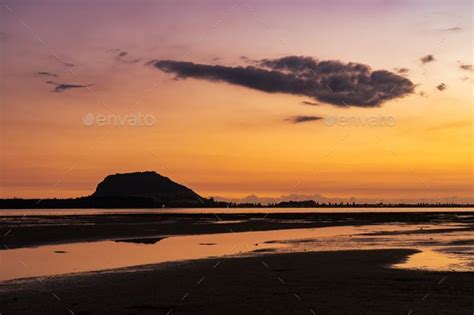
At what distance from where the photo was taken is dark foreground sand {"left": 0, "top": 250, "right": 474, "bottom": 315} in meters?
15.9

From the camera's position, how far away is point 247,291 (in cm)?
1877

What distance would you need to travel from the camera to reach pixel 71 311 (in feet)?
51.7

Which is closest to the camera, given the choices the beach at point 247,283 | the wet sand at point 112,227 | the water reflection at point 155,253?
the beach at point 247,283

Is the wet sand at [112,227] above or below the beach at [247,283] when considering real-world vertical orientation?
below

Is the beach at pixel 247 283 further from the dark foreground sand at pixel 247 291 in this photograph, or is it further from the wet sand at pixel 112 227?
the wet sand at pixel 112 227

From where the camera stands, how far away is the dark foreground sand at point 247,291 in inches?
626

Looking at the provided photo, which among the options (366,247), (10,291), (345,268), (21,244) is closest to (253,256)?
(345,268)

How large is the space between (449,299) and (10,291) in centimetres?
1311

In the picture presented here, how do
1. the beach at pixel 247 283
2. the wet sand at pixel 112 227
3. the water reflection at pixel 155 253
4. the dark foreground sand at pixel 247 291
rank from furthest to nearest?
1. the wet sand at pixel 112 227
2. the water reflection at pixel 155 253
3. the beach at pixel 247 283
4. the dark foreground sand at pixel 247 291

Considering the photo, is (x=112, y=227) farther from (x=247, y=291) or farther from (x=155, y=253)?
(x=247, y=291)

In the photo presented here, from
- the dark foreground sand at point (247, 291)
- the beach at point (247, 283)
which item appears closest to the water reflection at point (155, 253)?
the beach at point (247, 283)

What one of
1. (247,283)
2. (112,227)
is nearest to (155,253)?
(247,283)

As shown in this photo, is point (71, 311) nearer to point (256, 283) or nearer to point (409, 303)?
point (256, 283)

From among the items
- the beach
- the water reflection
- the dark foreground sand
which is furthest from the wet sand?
the dark foreground sand
